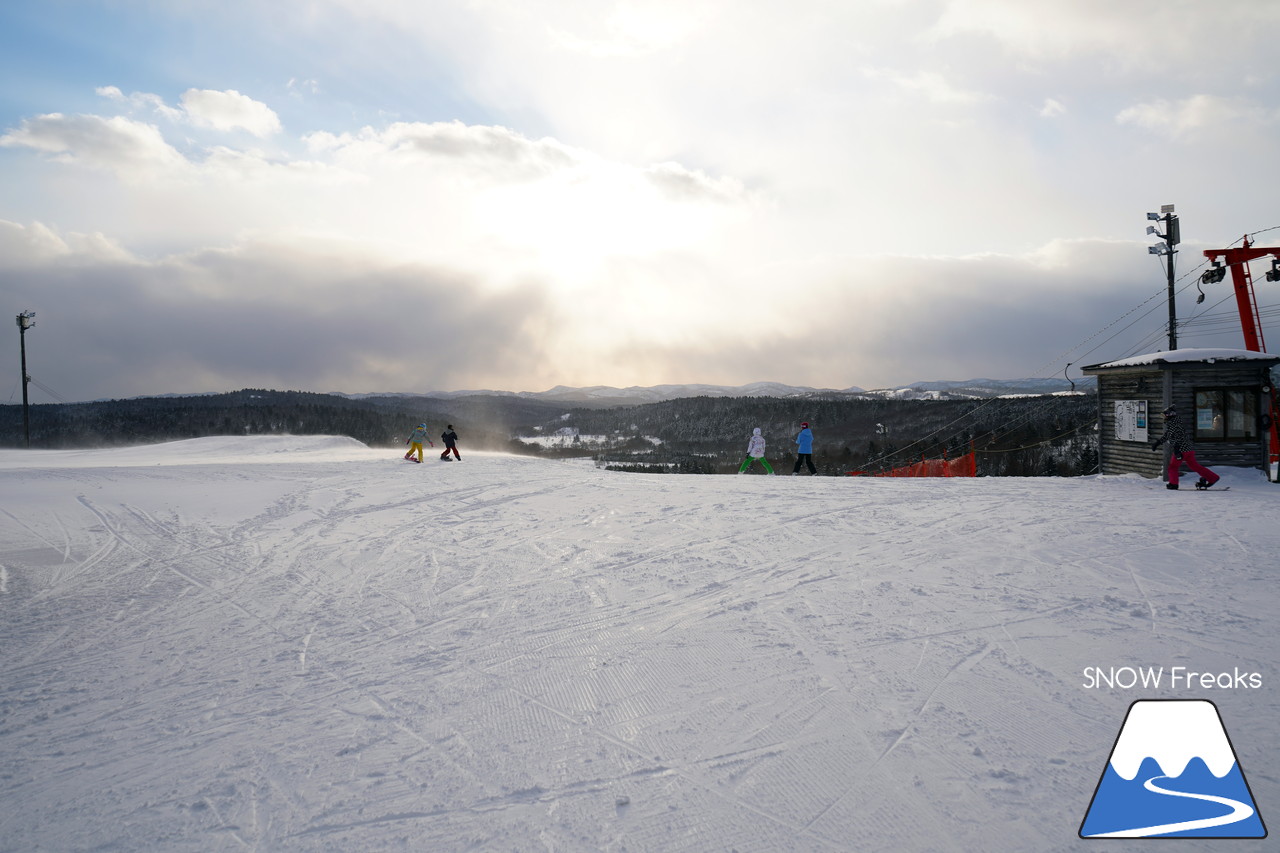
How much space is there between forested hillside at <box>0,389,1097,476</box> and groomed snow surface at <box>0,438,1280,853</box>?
46.6m

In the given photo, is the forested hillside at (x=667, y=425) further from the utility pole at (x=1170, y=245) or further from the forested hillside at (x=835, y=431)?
the utility pole at (x=1170, y=245)

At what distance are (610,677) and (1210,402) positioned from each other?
54.7ft

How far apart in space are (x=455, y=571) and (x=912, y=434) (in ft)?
296

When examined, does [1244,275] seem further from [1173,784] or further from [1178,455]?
[1173,784]

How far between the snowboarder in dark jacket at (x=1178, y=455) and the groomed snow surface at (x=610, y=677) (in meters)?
2.59

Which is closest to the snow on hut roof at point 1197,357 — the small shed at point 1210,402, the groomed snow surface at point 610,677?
the small shed at point 1210,402

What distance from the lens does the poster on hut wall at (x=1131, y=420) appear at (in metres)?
14.9

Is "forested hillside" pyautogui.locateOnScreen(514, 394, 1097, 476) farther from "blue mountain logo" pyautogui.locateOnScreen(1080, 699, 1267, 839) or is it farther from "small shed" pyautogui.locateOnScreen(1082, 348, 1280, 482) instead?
"blue mountain logo" pyautogui.locateOnScreen(1080, 699, 1267, 839)

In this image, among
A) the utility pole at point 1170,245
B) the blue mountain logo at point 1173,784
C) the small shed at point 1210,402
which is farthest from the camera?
the utility pole at point 1170,245

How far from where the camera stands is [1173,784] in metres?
3.32

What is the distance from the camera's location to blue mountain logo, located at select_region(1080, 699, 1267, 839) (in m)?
3.00

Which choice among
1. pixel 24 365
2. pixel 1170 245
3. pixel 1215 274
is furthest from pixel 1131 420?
pixel 24 365

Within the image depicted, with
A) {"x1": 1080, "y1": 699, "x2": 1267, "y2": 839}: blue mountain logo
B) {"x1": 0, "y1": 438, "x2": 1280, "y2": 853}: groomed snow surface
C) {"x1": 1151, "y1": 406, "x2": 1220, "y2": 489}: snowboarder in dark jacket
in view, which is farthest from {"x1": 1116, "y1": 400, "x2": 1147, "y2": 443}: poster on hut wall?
{"x1": 1080, "y1": 699, "x2": 1267, "y2": 839}: blue mountain logo

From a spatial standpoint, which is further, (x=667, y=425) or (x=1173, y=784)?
(x=667, y=425)
